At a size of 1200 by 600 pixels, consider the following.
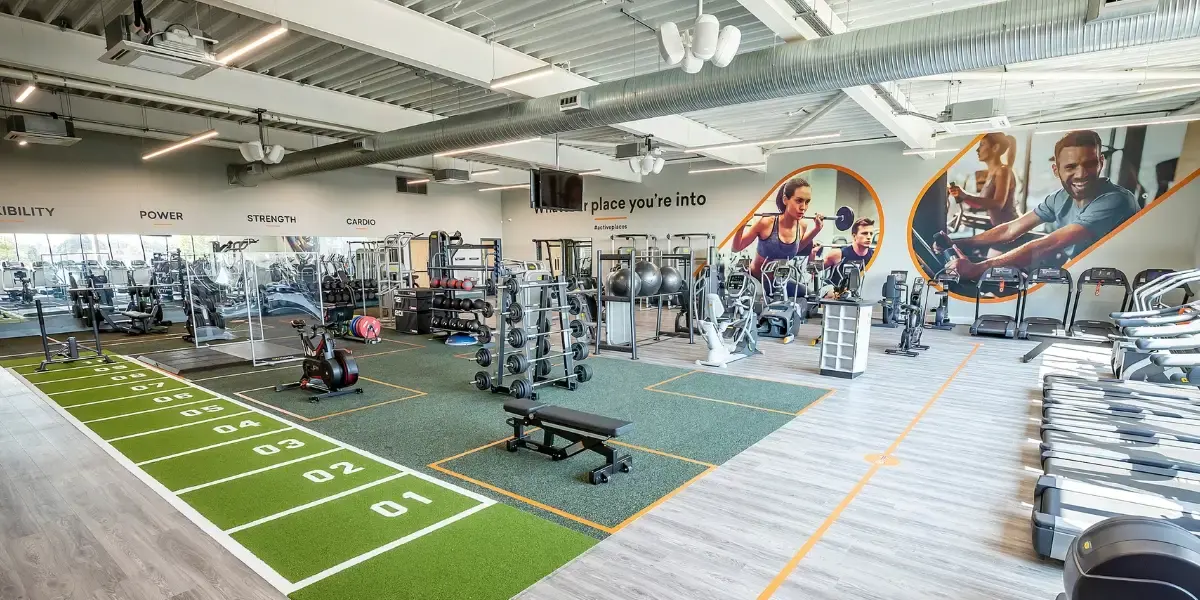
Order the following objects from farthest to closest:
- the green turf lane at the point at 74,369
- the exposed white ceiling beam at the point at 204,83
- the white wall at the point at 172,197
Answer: the white wall at the point at 172,197
the green turf lane at the point at 74,369
the exposed white ceiling beam at the point at 204,83

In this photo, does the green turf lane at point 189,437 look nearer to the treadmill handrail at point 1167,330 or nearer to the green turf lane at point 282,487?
the green turf lane at point 282,487

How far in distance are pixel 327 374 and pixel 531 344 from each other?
2350 mm

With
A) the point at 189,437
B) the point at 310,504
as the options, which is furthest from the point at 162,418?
the point at 310,504

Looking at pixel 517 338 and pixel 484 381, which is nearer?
pixel 517 338

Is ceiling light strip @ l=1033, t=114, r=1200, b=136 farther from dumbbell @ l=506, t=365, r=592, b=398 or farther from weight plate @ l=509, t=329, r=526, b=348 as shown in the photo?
weight plate @ l=509, t=329, r=526, b=348

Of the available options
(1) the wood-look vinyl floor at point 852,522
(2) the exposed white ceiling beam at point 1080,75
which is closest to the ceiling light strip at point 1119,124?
(2) the exposed white ceiling beam at point 1080,75

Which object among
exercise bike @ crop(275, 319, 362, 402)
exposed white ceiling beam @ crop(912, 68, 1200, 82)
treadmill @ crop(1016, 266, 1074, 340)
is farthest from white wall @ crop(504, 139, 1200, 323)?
exercise bike @ crop(275, 319, 362, 402)

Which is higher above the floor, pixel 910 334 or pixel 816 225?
pixel 816 225

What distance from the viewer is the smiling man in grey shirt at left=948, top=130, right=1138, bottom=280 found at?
10.6 m

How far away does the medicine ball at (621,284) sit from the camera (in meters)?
8.62

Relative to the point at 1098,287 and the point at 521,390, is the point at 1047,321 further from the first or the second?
the point at 521,390

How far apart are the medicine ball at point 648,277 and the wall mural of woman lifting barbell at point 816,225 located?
172 inches

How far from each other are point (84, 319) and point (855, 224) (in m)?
17.5

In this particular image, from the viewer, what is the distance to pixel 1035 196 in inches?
442
